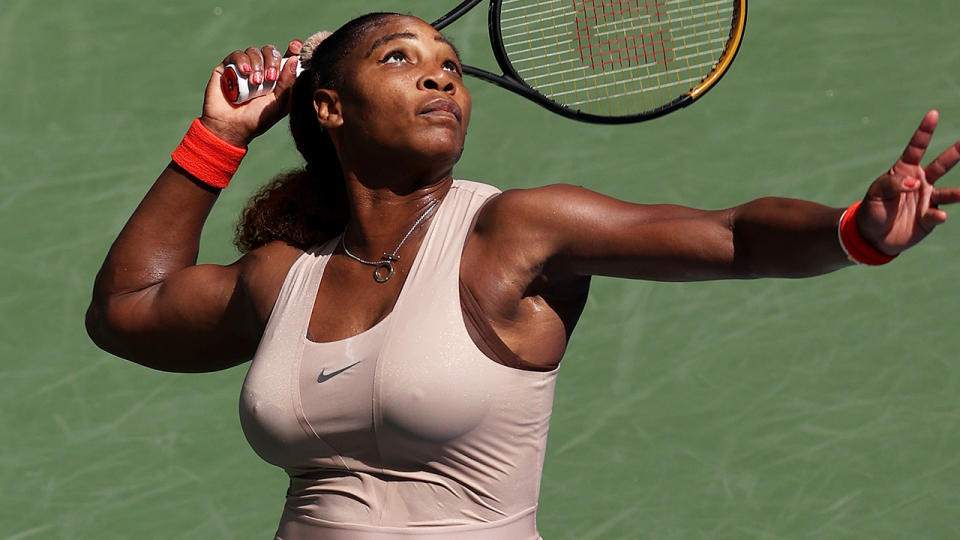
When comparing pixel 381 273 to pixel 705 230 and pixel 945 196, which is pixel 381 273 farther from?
pixel 945 196

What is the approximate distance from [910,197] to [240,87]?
1322 millimetres

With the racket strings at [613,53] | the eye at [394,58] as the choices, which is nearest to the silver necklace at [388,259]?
the eye at [394,58]

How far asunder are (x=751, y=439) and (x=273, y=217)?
176 centimetres

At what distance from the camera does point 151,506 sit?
4.20 m

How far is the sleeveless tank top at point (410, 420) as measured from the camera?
8.16 ft

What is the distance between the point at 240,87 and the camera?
9.84 ft

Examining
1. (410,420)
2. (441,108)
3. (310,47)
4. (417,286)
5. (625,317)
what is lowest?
(625,317)

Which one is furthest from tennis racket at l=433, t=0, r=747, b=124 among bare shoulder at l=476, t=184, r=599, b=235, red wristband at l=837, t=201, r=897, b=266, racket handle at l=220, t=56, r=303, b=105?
red wristband at l=837, t=201, r=897, b=266

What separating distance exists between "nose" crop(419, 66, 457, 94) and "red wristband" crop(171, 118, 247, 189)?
20.1 inches

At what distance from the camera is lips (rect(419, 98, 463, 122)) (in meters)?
2.64

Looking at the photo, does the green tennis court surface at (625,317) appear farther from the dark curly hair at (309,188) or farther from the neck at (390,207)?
the neck at (390,207)

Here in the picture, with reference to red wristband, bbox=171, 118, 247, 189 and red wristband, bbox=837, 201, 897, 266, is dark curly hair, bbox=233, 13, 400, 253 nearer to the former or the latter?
red wristband, bbox=171, 118, 247, 189

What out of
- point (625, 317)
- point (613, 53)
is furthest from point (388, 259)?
point (625, 317)

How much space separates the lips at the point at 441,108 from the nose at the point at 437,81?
0.10 ft
